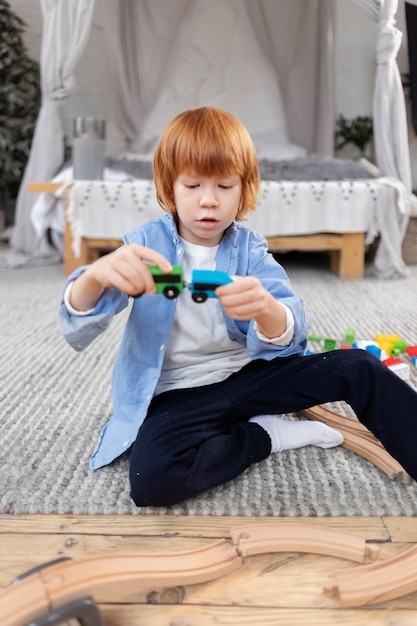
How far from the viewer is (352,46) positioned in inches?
143

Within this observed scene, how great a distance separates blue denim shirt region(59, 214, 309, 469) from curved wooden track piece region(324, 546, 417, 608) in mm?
278

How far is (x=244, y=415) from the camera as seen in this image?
2.73 ft

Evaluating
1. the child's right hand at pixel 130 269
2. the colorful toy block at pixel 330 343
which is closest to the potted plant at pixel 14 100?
the colorful toy block at pixel 330 343

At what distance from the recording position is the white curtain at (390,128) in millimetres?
2297

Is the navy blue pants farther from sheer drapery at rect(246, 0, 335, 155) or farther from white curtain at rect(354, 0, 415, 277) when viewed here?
sheer drapery at rect(246, 0, 335, 155)

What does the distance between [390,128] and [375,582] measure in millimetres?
2139

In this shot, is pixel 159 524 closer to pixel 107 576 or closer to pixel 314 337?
pixel 107 576

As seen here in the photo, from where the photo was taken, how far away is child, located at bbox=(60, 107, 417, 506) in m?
0.72

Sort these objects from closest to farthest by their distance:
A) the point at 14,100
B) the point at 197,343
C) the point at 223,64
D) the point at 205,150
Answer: the point at 205,150
the point at 197,343
the point at 14,100
the point at 223,64

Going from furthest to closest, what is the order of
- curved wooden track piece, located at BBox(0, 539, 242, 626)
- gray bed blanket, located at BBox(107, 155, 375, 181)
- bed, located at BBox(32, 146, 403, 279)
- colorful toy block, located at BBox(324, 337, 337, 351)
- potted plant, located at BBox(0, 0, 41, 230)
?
potted plant, located at BBox(0, 0, 41, 230), gray bed blanket, located at BBox(107, 155, 375, 181), bed, located at BBox(32, 146, 403, 279), colorful toy block, located at BBox(324, 337, 337, 351), curved wooden track piece, located at BBox(0, 539, 242, 626)

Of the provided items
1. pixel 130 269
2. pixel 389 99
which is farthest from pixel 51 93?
pixel 130 269

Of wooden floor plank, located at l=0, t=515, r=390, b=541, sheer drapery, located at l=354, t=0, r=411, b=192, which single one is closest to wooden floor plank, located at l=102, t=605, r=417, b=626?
wooden floor plank, located at l=0, t=515, r=390, b=541

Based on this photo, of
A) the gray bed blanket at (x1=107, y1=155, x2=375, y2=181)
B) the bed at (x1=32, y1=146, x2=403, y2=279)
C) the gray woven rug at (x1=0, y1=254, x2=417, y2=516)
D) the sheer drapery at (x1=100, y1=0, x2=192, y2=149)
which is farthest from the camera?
the sheer drapery at (x1=100, y1=0, x2=192, y2=149)

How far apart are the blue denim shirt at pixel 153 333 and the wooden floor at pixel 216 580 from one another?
0.14 meters
